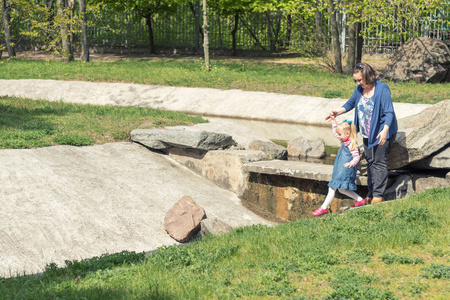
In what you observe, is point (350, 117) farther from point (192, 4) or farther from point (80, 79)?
point (192, 4)

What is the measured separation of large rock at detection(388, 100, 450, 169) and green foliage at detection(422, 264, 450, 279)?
412 centimetres

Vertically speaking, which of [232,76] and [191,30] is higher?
[191,30]

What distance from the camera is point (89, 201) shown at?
9.83 metres

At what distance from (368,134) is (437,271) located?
13.0ft

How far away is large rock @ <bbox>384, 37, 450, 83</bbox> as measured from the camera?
20891mm

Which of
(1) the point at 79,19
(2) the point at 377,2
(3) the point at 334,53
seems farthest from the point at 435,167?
(1) the point at 79,19

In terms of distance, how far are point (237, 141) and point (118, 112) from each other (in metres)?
3.52

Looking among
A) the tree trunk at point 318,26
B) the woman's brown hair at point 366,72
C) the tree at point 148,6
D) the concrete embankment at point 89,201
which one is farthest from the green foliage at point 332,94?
the tree at point 148,6

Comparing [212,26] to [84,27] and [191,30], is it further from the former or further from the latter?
[84,27]

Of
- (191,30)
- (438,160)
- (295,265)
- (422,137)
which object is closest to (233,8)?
(191,30)

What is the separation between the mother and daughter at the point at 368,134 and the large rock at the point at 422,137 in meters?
0.46

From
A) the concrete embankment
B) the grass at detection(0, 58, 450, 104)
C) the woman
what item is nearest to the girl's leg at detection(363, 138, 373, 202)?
the woman

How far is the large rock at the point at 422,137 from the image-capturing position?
931cm

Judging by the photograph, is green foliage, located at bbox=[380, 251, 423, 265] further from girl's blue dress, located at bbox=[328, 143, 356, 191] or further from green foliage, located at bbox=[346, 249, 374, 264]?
girl's blue dress, located at bbox=[328, 143, 356, 191]
